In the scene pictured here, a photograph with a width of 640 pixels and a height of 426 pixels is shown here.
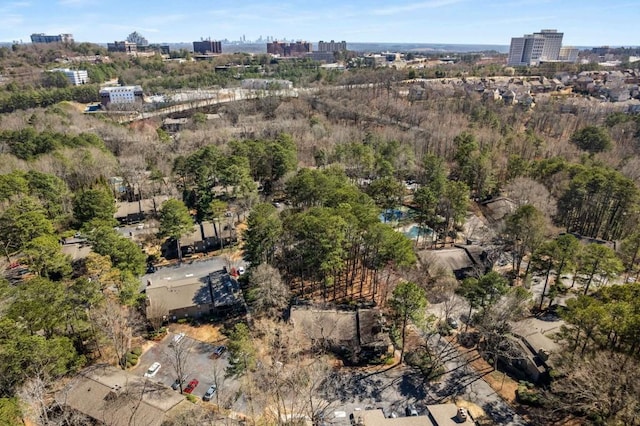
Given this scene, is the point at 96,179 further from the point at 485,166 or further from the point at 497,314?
the point at 485,166

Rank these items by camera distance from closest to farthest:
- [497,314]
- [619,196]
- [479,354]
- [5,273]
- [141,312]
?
[497,314]
[479,354]
[141,312]
[5,273]
[619,196]

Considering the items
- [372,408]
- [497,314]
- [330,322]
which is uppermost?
[497,314]

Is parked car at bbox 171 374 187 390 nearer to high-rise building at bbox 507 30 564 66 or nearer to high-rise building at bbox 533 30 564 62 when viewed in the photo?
high-rise building at bbox 507 30 564 66

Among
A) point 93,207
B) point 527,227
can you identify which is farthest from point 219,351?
point 527,227

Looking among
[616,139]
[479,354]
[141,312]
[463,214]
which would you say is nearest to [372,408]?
[479,354]

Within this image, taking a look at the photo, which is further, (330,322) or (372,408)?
(330,322)

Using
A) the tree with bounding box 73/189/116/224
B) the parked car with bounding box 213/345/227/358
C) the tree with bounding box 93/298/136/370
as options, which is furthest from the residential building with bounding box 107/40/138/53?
the parked car with bounding box 213/345/227/358
